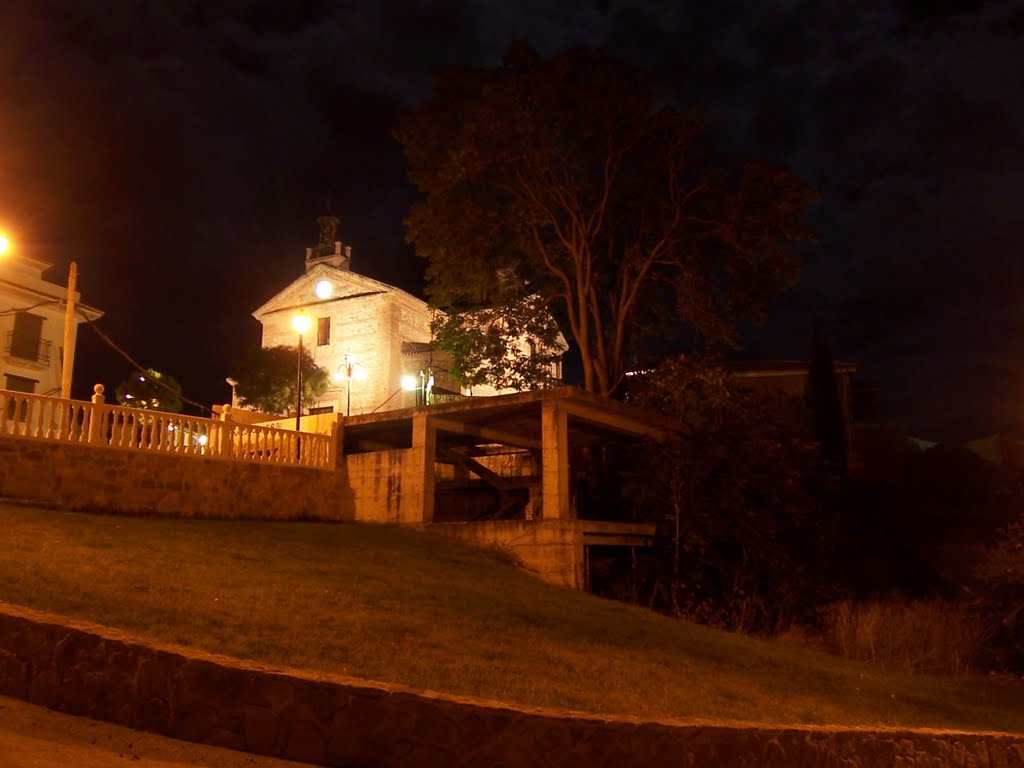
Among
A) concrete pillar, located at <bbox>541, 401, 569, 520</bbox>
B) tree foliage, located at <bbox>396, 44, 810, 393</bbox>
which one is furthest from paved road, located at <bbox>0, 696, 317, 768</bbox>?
tree foliage, located at <bbox>396, 44, 810, 393</bbox>

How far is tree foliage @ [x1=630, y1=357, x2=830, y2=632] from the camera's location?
19.0m

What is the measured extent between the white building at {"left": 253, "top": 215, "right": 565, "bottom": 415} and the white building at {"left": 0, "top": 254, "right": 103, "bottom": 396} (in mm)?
9334

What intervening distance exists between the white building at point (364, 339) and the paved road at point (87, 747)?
31886 millimetres

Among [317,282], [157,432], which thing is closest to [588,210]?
[157,432]

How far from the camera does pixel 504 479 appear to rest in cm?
2262

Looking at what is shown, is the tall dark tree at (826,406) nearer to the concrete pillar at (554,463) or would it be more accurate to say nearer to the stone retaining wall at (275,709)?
the concrete pillar at (554,463)

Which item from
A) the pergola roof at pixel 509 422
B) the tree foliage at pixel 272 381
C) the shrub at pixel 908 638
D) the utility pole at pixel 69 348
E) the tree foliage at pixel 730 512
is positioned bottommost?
the shrub at pixel 908 638

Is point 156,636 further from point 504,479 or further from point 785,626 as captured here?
point 504,479

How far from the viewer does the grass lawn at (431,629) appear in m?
7.50

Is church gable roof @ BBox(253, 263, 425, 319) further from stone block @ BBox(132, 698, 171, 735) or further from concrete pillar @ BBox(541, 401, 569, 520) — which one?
stone block @ BBox(132, 698, 171, 735)

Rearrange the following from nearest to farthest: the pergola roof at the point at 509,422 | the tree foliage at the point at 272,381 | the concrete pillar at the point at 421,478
Result: the pergola roof at the point at 509,422 < the concrete pillar at the point at 421,478 < the tree foliage at the point at 272,381

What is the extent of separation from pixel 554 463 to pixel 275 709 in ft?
40.2

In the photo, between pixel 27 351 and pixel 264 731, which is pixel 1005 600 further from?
pixel 27 351

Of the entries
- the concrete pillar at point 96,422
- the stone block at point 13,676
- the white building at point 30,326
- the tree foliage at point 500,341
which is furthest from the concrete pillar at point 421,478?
the white building at point 30,326
